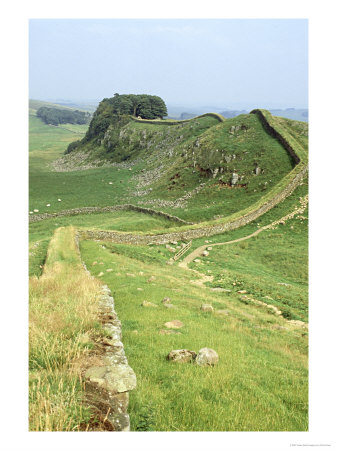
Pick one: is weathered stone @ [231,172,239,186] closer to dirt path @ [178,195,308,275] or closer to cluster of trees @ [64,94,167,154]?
dirt path @ [178,195,308,275]

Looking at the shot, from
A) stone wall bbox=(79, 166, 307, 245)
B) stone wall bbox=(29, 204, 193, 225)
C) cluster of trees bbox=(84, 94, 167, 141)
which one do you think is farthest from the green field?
cluster of trees bbox=(84, 94, 167, 141)

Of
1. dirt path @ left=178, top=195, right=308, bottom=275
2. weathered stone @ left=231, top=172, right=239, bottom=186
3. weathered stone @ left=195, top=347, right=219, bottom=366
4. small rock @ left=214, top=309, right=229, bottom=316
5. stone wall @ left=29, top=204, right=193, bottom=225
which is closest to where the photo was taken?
weathered stone @ left=195, top=347, right=219, bottom=366

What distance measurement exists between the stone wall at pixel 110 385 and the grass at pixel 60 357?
20 centimetres

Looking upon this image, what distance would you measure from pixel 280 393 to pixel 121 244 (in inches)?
890

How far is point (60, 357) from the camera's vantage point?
16.8 feet

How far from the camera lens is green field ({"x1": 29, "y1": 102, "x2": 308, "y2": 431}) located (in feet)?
15.2

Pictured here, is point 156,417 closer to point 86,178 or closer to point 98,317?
point 98,317

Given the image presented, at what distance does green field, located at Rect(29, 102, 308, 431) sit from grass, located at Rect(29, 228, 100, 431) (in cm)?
3

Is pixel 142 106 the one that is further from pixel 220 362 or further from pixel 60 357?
pixel 60 357

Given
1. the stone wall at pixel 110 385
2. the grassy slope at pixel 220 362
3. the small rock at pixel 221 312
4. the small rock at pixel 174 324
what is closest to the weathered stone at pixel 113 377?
the stone wall at pixel 110 385

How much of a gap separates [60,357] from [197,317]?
22.2 feet

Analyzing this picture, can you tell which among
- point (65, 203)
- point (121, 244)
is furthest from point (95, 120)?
point (121, 244)

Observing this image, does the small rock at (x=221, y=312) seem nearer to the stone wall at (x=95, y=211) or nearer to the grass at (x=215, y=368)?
the grass at (x=215, y=368)

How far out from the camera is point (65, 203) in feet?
164
